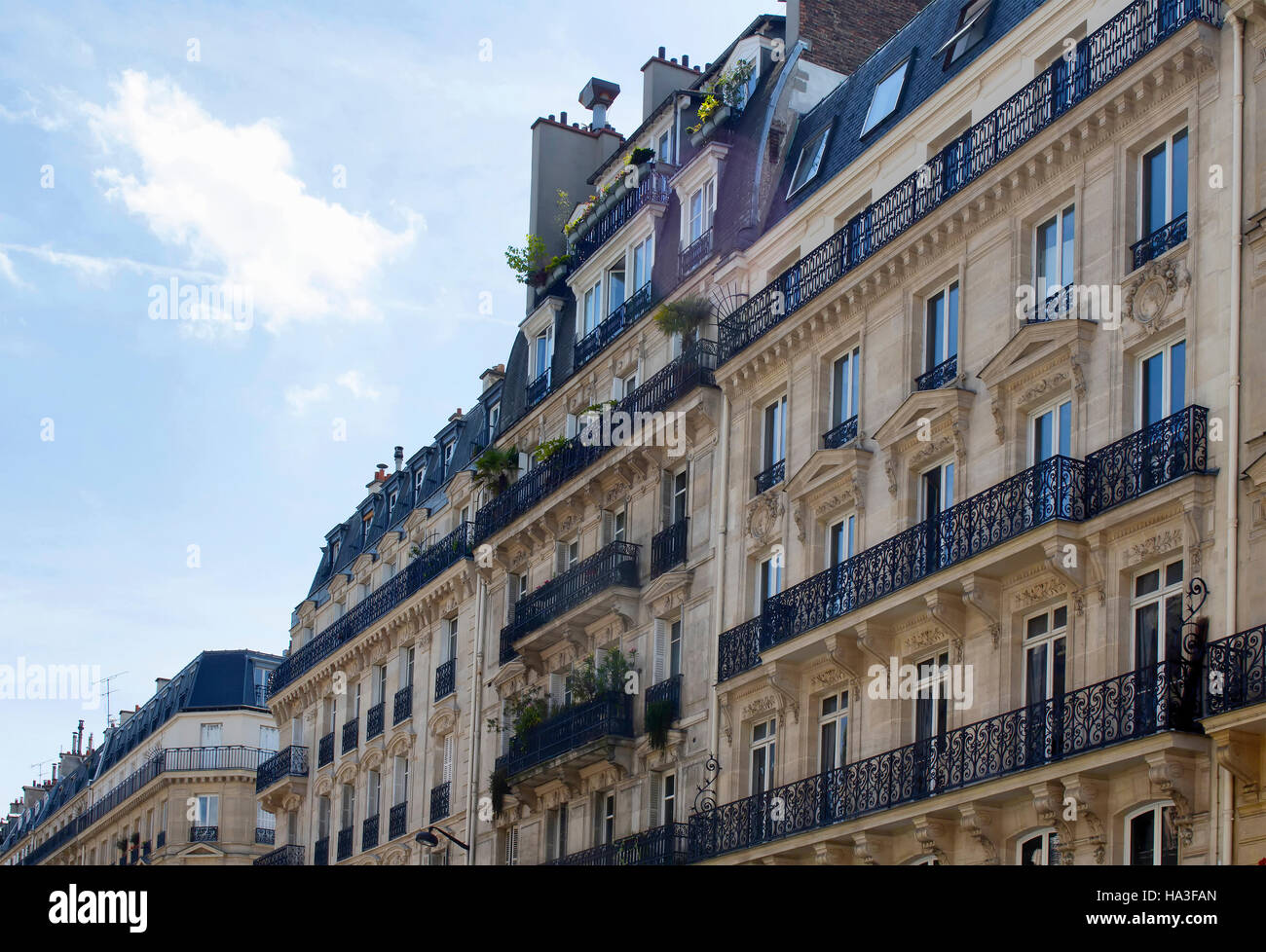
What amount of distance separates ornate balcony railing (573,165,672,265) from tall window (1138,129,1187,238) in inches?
521

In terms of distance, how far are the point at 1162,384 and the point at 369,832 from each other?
84.4 ft

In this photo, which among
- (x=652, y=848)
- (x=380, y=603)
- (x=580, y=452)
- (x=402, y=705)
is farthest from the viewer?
(x=380, y=603)

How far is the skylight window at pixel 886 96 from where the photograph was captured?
2842 cm

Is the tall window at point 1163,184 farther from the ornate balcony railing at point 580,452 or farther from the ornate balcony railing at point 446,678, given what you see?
the ornate balcony railing at point 446,678

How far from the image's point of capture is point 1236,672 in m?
18.6

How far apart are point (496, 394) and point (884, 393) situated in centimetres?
1785

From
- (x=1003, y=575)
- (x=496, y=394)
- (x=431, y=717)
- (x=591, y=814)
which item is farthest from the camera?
(x=496, y=394)

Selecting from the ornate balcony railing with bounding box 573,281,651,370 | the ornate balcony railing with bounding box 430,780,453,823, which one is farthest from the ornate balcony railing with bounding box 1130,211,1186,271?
the ornate balcony railing with bounding box 430,780,453,823

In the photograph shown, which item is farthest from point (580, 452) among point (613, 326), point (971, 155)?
point (971, 155)

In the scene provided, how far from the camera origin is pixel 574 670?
107ft

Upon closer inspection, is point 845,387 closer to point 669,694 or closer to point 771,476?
point 771,476

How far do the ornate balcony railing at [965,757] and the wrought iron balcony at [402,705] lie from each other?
15.0m
